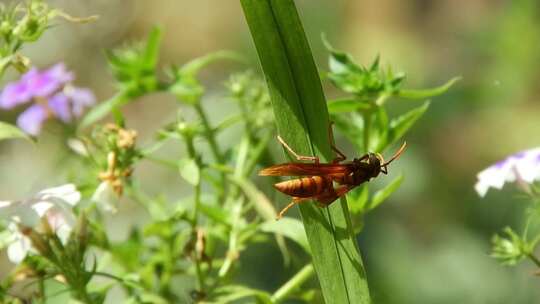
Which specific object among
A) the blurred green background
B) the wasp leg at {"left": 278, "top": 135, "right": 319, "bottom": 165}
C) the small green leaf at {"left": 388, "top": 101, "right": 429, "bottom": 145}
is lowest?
the blurred green background

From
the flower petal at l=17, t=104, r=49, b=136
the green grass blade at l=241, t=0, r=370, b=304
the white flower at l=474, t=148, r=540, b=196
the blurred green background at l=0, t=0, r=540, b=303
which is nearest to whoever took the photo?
the green grass blade at l=241, t=0, r=370, b=304

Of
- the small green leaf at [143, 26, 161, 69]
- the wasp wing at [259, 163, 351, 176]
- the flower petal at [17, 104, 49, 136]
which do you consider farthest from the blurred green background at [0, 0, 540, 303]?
the wasp wing at [259, 163, 351, 176]

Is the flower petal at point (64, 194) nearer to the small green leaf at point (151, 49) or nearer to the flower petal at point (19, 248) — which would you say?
the flower petal at point (19, 248)

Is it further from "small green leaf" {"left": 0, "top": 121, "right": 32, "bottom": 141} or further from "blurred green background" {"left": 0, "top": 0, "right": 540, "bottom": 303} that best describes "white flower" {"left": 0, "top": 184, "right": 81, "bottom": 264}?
"blurred green background" {"left": 0, "top": 0, "right": 540, "bottom": 303}

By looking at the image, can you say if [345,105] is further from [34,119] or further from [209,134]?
[34,119]

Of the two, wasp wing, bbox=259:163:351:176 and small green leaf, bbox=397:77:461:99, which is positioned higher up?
wasp wing, bbox=259:163:351:176

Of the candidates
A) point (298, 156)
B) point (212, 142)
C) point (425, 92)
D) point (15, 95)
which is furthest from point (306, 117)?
point (15, 95)

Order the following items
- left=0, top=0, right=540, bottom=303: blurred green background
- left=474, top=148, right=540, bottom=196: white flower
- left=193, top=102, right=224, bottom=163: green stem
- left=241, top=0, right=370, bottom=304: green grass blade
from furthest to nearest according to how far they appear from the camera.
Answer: left=0, top=0, right=540, bottom=303: blurred green background, left=193, top=102, right=224, bottom=163: green stem, left=474, top=148, right=540, bottom=196: white flower, left=241, top=0, right=370, bottom=304: green grass blade
